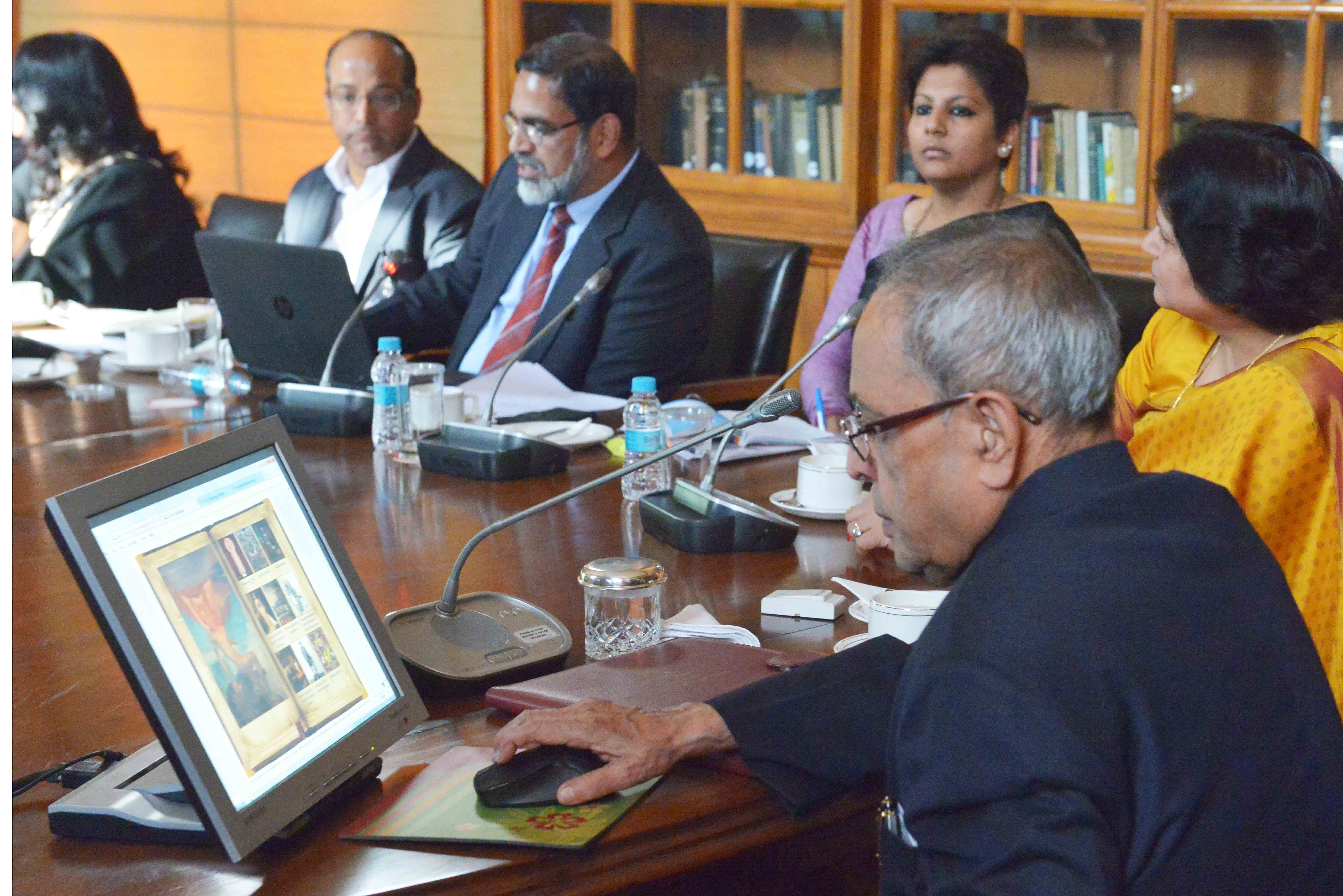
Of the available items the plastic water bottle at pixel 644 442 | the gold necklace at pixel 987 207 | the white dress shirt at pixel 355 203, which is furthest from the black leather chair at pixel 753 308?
the white dress shirt at pixel 355 203

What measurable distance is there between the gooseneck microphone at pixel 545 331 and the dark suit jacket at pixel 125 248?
1626 millimetres

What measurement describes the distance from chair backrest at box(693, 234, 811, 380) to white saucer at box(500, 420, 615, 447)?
731mm

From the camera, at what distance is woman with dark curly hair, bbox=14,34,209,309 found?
3879mm

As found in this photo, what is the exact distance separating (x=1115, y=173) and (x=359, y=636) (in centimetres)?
288

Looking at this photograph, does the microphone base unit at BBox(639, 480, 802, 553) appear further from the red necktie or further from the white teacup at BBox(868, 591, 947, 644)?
the red necktie

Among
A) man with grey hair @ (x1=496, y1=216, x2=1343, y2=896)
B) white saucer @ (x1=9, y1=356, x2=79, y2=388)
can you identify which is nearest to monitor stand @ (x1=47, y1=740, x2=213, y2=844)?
man with grey hair @ (x1=496, y1=216, x2=1343, y2=896)

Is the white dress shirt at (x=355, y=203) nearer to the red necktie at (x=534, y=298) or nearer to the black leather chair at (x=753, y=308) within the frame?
the red necktie at (x=534, y=298)

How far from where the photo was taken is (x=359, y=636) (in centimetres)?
119

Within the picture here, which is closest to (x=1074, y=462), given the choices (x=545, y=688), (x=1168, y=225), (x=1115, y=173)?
(x=545, y=688)

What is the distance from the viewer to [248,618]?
107 cm

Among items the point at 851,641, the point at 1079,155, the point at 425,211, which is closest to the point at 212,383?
the point at 425,211

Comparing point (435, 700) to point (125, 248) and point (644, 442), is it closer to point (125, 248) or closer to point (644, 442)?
point (644, 442)

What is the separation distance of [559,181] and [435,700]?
6.38 feet

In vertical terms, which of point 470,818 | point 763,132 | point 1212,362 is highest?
point 763,132
